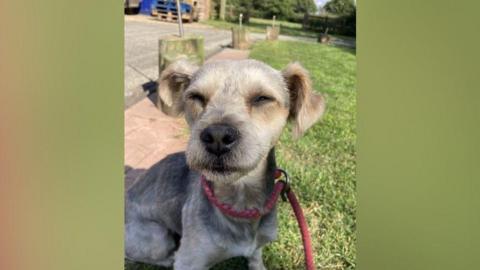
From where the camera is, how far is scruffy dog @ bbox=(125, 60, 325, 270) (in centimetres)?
92

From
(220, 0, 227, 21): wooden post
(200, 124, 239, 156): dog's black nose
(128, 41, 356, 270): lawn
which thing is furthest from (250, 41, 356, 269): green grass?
(200, 124, 239, 156): dog's black nose

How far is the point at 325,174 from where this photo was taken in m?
1.21

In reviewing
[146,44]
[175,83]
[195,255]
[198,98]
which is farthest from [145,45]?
[195,255]

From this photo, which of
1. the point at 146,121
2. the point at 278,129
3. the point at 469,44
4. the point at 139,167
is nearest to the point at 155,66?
the point at 146,121

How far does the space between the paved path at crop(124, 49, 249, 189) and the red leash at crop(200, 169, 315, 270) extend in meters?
0.13

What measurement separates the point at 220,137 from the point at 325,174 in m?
0.41

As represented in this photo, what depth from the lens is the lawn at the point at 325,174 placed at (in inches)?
44.2

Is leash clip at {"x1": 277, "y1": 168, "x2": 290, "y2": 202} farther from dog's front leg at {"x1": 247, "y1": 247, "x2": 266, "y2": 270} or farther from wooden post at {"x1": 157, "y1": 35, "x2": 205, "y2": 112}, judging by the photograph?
wooden post at {"x1": 157, "y1": 35, "x2": 205, "y2": 112}

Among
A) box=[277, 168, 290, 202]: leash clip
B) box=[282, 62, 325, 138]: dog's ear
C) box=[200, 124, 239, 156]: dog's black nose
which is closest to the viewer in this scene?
box=[200, 124, 239, 156]: dog's black nose

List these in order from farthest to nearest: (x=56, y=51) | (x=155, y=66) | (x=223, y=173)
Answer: (x=155, y=66) < (x=56, y=51) < (x=223, y=173)

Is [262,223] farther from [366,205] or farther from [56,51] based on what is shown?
[56,51]

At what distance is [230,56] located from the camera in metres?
1.07

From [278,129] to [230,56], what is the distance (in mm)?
204

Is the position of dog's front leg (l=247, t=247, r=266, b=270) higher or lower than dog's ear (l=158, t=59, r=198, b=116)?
lower
